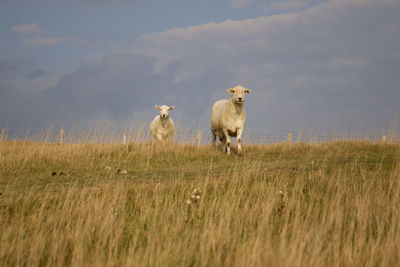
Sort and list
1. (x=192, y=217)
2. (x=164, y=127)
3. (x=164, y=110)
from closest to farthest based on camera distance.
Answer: (x=192, y=217), (x=164, y=110), (x=164, y=127)

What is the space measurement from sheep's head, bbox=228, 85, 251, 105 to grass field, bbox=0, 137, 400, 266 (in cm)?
274

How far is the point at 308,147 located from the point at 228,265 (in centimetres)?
1332

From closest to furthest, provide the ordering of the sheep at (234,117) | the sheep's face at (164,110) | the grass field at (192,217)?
the grass field at (192,217), the sheep at (234,117), the sheep's face at (164,110)

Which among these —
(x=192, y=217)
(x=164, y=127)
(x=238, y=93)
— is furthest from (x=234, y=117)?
(x=192, y=217)

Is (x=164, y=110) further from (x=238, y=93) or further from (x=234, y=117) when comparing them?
(x=238, y=93)

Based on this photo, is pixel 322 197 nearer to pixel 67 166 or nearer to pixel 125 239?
pixel 125 239

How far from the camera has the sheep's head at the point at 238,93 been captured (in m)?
14.1

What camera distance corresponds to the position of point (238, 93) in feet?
46.6

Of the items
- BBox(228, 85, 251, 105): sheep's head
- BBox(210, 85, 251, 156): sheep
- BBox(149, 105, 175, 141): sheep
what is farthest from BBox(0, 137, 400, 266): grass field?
BBox(149, 105, 175, 141): sheep

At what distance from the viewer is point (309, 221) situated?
5.71 meters

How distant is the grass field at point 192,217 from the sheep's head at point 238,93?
2744 mm

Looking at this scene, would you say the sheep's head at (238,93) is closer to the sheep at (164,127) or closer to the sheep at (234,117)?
the sheep at (234,117)

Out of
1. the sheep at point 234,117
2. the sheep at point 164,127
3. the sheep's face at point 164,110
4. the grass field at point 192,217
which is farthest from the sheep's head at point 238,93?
the sheep at point 164,127

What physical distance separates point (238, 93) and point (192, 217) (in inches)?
345
